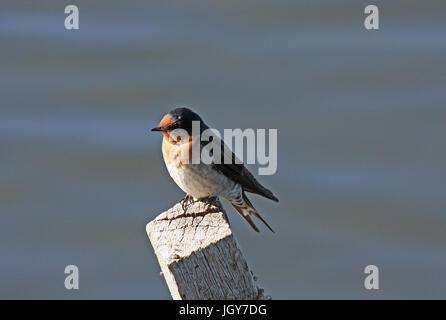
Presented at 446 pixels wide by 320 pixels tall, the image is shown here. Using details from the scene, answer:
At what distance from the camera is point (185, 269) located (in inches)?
134

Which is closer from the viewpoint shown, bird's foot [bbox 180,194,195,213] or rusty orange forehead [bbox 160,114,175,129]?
bird's foot [bbox 180,194,195,213]

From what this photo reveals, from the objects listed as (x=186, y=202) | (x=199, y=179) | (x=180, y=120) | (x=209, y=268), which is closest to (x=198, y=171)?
(x=199, y=179)

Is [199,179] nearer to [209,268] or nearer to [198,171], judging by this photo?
[198,171]

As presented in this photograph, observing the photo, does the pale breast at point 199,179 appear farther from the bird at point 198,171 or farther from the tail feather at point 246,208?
the tail feather at point 246,208

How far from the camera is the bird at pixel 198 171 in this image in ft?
17.6

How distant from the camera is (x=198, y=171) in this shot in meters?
5.39

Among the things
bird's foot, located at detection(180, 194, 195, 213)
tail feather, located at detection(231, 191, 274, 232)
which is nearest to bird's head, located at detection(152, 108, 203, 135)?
bird's foot, located at detection(180, 194, 195, 213)

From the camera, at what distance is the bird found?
536 cm

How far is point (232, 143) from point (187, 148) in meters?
1.98

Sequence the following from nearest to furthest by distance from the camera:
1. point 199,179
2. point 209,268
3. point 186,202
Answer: point 209,268 < point 186,202 < point 199,179

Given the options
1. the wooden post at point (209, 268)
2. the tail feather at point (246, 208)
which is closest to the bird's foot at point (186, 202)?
the tail feather at point (246, 208)

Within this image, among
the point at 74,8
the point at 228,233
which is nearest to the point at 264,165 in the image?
the point at 74,8

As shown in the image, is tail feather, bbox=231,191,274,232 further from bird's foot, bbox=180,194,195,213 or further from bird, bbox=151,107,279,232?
bird's foot, bbox=180,194,195,213
